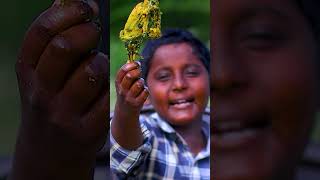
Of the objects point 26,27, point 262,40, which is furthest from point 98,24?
point 262,40

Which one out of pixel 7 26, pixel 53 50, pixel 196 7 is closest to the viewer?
pixel 196 7

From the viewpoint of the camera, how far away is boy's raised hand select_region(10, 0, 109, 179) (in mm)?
1844

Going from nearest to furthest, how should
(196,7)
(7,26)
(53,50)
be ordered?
1. (196,7)
2. (53,50)
3. (7,26)

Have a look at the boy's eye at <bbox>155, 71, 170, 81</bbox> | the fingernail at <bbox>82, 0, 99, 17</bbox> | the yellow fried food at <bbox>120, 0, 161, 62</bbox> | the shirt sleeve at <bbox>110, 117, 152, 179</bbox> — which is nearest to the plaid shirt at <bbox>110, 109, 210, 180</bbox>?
the shirt sleeve at <bbox>110, 117, 152, 179</bbox>

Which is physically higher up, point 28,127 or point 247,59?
point 247,59

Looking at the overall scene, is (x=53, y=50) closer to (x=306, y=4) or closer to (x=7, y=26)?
(x=7, y=26)

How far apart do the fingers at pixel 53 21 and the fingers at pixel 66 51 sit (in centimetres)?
2

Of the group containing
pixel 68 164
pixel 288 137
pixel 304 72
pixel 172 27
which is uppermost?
pixel 172 27

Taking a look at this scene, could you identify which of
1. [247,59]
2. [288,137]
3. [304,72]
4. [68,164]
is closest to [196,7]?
[247,59]

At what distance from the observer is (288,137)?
1782 millimetres

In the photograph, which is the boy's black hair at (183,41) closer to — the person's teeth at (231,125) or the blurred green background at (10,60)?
the person's teeth at (231,125)

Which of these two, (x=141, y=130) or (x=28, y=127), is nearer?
(x=141, y=130)

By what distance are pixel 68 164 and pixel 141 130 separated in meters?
0.30

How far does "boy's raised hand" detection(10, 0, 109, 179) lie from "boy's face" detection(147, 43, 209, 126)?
208 millimetres
